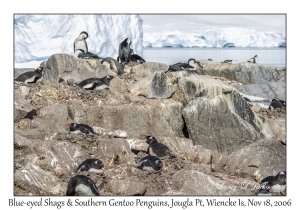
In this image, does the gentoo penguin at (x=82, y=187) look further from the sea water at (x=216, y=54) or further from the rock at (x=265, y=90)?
the rock at (x=265, y=90)

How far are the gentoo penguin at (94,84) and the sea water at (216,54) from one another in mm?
4334

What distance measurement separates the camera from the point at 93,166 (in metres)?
8.90

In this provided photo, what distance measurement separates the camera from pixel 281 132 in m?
12.6

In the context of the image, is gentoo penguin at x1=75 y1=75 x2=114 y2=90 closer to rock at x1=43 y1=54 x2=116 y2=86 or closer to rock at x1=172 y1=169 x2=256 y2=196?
rock at x1=43 y1=54 x2=116 y2=86

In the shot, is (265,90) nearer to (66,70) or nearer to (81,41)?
(81,41)

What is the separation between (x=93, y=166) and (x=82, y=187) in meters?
1.04

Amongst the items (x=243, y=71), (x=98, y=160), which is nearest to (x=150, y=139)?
(x=98, y=160)

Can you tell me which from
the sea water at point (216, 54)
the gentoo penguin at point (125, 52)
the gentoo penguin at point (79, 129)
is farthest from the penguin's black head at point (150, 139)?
the sea water at point (216, 54)

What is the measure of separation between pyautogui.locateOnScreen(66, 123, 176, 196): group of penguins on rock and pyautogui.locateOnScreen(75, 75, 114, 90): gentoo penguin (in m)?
1.89

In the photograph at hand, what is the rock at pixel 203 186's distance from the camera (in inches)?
333

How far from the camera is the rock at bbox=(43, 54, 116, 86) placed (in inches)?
508

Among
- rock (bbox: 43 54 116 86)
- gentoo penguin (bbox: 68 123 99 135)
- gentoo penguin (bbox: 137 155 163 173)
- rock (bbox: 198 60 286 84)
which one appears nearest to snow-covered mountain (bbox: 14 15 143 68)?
rock (bbox: 43 54 116 86)
